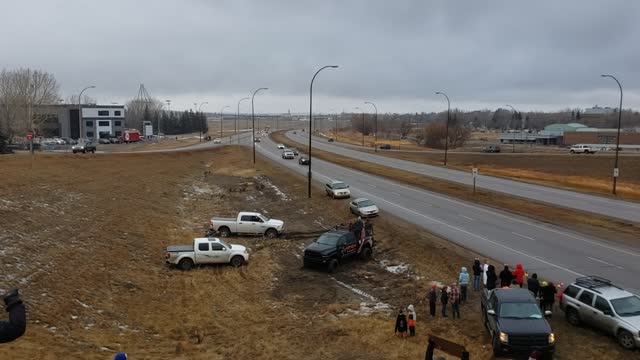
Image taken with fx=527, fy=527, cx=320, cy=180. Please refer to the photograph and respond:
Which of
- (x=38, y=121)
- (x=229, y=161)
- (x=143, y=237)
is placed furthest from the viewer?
(x=38, y=121)

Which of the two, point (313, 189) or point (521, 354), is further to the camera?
point (313, 189)

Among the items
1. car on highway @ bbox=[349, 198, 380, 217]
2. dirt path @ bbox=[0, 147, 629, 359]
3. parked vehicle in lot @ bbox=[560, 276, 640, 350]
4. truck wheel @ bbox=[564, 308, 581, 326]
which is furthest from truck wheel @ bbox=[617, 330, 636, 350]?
car on highway @ bbox=[349, 198, 380, 217]

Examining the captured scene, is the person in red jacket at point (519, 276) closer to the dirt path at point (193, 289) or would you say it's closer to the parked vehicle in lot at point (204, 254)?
the dirt path at point (193, 289)

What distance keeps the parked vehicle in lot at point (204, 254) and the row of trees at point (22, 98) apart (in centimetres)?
6745

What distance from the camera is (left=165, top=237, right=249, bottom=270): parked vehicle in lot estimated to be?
23.4m

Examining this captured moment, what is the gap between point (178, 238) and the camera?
1157 inches

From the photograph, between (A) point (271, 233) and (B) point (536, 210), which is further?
(B) point (536, 210)

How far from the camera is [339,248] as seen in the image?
23969 millimetres

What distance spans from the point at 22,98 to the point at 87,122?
44.7m

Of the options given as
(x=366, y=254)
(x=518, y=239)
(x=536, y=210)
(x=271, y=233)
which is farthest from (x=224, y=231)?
(x=536, y=210)

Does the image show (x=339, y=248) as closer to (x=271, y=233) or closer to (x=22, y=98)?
(x=271, y=233)

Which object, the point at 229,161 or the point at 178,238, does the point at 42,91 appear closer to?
the point at 229,161

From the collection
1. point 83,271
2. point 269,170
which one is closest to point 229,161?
point 269,170

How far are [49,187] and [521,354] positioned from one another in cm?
3305
